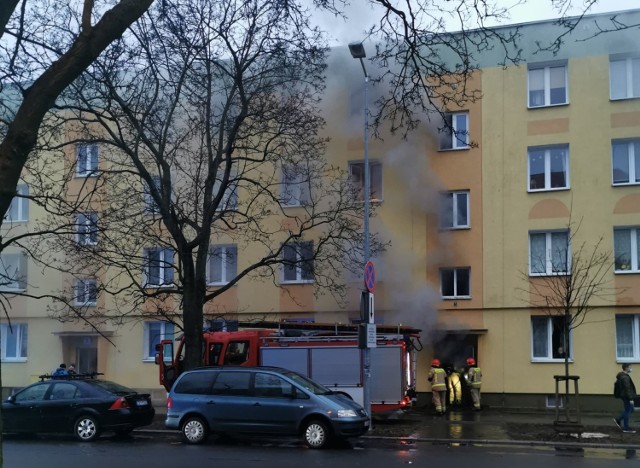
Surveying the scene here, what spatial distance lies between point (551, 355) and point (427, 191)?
6.46 m

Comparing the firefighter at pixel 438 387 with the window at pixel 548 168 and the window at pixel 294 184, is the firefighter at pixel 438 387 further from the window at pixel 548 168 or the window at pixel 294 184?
the window at pixel 548 168

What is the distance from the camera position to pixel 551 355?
22906 mm

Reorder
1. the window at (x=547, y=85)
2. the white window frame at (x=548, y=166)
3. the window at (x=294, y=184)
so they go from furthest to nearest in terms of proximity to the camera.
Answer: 1. the window at (x=547, y=85)
2. the white window frame at (x=548, y=166)
3. the window at (x=294, y=184)

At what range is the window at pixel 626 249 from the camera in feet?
73.4

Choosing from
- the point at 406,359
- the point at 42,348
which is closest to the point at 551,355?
the point at 406,359

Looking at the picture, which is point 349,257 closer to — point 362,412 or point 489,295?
point 489,295

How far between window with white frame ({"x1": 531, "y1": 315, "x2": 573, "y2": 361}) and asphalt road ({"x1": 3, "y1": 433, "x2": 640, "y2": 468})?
27.0 feet

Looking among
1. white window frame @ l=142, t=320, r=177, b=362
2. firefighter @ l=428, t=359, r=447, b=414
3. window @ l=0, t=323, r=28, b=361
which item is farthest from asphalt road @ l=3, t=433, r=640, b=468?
window @ l=0, t=323, r=28, b=361

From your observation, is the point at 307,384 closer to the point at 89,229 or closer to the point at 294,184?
the point at 89,229

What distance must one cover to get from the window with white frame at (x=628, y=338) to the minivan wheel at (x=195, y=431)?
1318cm

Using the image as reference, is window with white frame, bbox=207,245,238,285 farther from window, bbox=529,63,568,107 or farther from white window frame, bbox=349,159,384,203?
window, bbox=529,63,568,107

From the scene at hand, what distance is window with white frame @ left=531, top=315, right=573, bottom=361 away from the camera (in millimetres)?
22797

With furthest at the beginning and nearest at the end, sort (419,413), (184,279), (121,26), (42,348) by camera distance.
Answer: (42,348) < (419,413) < (184,279) < (121,26)

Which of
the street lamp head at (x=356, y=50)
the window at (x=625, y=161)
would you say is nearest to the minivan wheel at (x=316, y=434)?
the street lamp head at (x=356, y=50)
